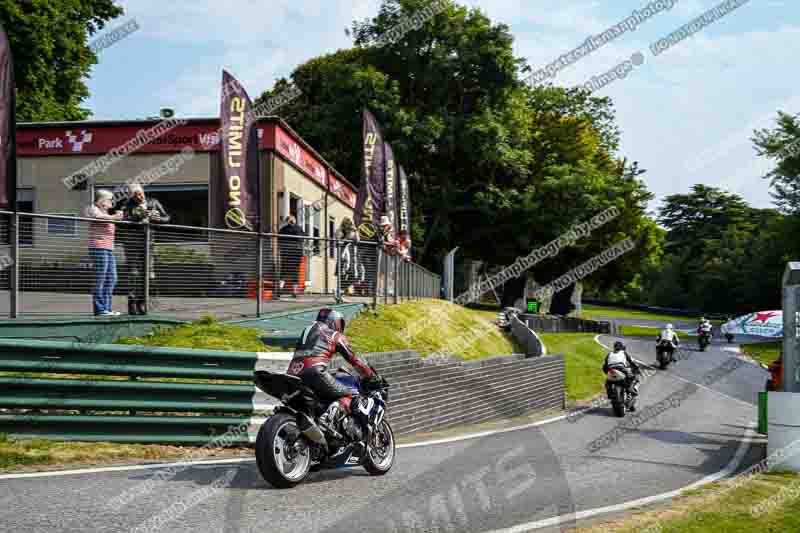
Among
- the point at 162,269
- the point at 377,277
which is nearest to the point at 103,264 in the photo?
the point at 162,269

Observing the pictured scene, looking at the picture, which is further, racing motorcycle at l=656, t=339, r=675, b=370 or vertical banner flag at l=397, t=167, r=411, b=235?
racing motorcycle at l=656, t=339, r=675, b=370

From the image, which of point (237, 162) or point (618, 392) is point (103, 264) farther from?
point (618, 392)

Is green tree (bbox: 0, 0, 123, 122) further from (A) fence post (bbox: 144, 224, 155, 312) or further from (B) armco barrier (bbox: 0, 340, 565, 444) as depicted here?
(B) armco barrier (bbox: 0, 340, 565, 444)

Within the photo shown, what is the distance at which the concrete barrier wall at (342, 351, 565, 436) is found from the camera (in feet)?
39.6

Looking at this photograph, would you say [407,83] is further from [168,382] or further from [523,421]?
[168,382]

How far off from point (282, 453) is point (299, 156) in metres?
16.7

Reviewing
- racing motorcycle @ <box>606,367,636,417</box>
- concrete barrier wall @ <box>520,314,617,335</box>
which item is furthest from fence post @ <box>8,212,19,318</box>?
concrete barrier wall @ <box>520,314,617,335</box>

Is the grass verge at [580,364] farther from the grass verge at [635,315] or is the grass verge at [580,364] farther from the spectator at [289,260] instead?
the grass verge at [635,315]

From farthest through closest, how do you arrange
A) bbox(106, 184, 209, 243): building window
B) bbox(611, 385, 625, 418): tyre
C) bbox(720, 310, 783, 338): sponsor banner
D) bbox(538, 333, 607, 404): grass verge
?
1. bbox(720, 310, 783, 338): sponsor banner
2. bbox(538, 333, 607, 404): grass verge
3. bbox(106, 184, 209, 243): building window
4. bbox(611, 385, 625, 418): tyre

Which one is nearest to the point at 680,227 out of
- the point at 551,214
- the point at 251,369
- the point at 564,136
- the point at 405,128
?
the point at 564,136

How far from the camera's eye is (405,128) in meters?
36.8

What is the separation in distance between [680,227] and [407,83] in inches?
3242

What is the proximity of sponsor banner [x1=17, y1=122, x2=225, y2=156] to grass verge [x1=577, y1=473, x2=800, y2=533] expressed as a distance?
15882 mm

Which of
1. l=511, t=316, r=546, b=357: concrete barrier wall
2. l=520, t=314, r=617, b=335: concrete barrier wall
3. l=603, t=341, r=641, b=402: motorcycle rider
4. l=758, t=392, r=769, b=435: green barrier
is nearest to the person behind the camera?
l=758, t=392, r=769, b=435: green barrier
